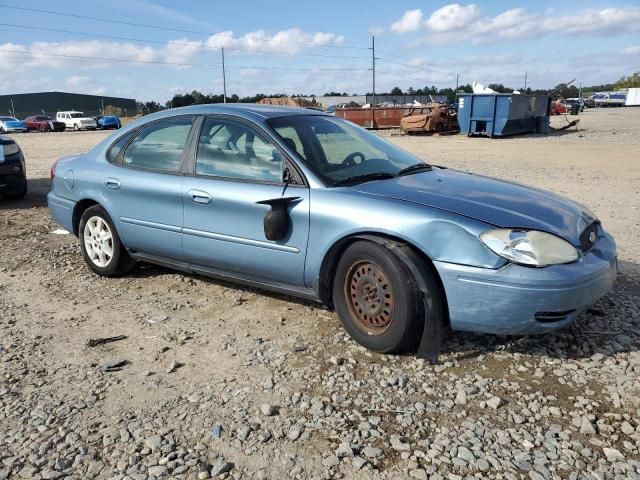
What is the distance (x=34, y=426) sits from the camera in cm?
289

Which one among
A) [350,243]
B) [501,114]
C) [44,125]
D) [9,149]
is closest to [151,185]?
[350,243]

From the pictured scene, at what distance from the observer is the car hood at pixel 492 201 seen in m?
3.37

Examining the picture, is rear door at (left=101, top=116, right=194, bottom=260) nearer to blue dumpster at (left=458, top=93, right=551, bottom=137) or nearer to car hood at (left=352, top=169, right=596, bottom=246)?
car hood at (left=352, top=169, right=596, bottom=246)

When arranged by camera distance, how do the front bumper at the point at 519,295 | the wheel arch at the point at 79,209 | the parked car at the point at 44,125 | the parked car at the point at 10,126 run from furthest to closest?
the parked car at the point at 44,125 < the parked car at the point at 10,126 < the wheel arch at the point at 79,209 < the front bumper at the point at 519,295

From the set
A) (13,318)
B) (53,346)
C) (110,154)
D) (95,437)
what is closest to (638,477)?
(95,437)

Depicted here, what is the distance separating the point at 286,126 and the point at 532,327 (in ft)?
7.42

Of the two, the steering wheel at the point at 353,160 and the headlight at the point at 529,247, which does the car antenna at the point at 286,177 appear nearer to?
the steering wheel at the point at 353,160

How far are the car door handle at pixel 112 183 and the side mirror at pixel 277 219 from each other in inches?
69.0

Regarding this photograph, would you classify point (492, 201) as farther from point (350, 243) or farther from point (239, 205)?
point (239, 205)

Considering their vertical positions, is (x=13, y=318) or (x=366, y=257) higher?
(x=366, y=257)

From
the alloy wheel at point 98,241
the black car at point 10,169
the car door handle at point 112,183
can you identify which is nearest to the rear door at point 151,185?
the car door handle at point 112,183

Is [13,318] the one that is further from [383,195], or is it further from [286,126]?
[383,195]

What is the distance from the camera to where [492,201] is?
3.61 m

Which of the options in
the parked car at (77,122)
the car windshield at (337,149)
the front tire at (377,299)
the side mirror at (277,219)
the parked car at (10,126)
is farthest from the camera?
the parked car at (77,122)
